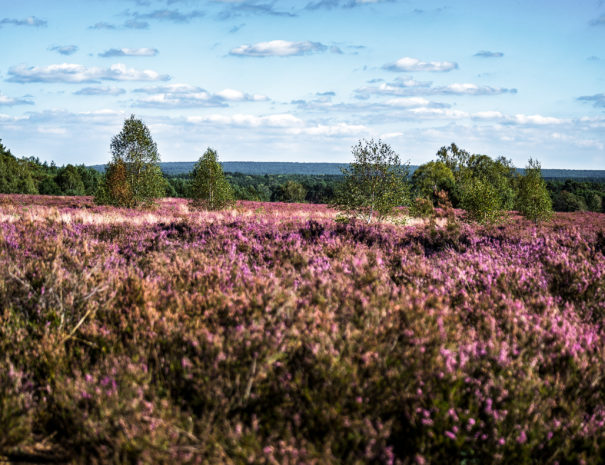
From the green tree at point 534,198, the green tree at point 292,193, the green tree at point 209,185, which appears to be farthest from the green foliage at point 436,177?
the green tree at point 292,193

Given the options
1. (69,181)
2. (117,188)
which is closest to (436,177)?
(117,188)

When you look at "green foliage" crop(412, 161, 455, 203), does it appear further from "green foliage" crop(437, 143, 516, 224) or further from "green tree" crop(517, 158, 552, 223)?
"green tree" crop(517, 158, 552, 223)

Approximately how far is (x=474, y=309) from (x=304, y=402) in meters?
2.01

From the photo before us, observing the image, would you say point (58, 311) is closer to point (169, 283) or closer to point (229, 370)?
point (169, 283)

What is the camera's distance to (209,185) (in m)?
26.2

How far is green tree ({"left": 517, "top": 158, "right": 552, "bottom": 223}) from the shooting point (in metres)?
28.7

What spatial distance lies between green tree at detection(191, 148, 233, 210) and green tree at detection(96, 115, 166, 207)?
11.6 ft

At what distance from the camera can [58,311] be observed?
3566 mm

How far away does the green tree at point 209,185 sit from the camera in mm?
26125

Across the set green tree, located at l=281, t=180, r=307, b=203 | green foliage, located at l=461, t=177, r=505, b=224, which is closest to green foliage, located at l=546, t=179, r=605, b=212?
green tree, located at l=281, t=180, r=307, b=203

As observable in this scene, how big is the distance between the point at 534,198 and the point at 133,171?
1052 inches

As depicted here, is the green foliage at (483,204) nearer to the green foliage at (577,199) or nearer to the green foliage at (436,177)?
the green foliage at (436,177)

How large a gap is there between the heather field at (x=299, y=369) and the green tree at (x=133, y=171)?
23.4 metres

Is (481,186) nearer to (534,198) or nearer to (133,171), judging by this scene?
(534,198)
